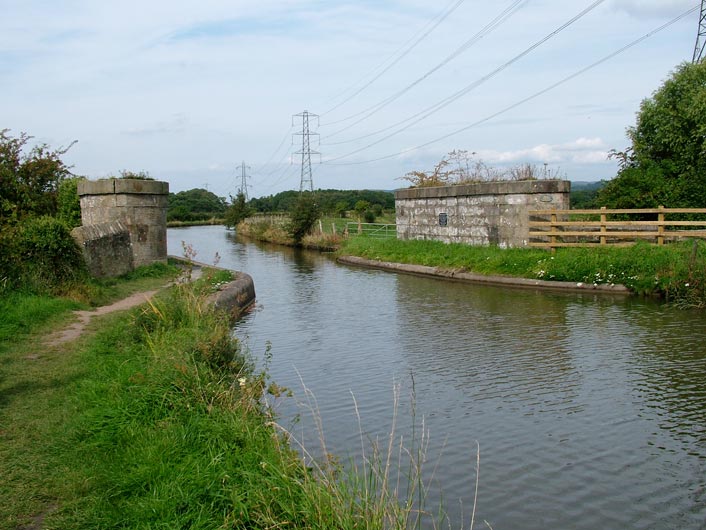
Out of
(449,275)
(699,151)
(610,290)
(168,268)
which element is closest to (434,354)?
(610,290)

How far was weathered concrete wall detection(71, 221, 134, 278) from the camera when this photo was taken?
44.5 feet

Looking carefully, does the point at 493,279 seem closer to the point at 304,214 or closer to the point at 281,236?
the point at 304,214

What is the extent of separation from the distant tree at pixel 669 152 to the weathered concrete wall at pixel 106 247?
14092mm

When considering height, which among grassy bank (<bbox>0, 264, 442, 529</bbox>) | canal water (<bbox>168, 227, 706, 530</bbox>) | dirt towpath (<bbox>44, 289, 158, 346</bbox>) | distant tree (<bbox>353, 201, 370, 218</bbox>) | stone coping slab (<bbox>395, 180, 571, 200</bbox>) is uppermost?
stone coping slab (<bbox>395, 180, 571, 200</bbox>)

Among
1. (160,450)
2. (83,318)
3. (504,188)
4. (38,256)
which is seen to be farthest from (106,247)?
(504,188)

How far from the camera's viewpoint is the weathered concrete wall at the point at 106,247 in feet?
44.5

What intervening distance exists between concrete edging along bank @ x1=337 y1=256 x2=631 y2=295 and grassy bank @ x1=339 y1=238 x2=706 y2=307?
0.66 feet

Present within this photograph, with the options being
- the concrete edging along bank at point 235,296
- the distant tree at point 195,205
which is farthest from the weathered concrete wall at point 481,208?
the distant tree at point 195,205

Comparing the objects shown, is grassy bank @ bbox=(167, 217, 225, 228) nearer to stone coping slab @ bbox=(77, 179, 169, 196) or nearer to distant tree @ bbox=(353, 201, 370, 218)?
distant tree @ bbox=(353, 201, 370, 218)

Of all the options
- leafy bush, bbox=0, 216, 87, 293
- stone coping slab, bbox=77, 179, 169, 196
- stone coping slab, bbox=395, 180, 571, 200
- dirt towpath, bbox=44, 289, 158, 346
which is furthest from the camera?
stone coping slab, bbox=395, 180, 571, 200

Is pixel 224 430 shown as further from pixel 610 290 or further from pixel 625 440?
pixel 610 290

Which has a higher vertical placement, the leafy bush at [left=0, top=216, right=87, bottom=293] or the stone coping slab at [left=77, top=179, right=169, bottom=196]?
the stone coping slab at [left=77, top=179, right=169, bottom=196]

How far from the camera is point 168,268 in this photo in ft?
56.0

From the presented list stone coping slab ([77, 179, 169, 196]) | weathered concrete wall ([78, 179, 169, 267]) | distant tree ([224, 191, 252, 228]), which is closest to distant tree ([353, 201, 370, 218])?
distant tree ([224, 191, 252, 228])
